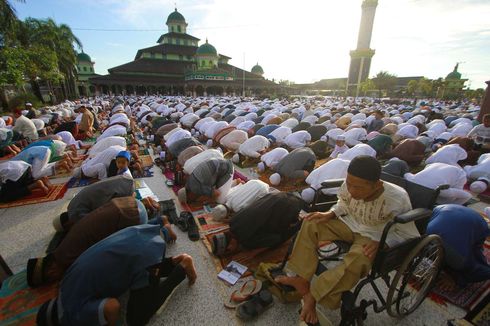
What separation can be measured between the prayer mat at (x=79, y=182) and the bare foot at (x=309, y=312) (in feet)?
16.1

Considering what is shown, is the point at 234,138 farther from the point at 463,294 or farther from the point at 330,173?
the point at 463,294

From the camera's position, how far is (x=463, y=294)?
90.7 inches

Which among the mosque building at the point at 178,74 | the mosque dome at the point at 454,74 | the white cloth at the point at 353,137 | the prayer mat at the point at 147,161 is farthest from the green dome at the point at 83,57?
the mosque dome at the point at 454,74

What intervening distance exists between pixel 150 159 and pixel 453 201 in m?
6.78

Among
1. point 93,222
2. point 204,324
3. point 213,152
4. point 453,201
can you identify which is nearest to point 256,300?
point 204,324

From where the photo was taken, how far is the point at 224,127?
780 centimetres

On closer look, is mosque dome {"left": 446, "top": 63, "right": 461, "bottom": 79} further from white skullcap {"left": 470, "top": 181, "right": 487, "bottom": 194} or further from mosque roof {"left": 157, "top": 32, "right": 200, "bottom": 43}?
white skullcap {"left": 470, "top": 181, "right": 487, "bottom": 194}

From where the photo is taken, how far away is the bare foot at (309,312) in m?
1.77

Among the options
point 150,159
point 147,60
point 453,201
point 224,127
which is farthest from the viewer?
point 147,60

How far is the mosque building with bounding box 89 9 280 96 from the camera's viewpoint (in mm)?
32031

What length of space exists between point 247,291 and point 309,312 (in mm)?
682

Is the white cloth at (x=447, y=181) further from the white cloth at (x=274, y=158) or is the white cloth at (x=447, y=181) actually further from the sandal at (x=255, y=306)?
the sandal at (x=255, y=306)

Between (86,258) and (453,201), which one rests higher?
(86,258)

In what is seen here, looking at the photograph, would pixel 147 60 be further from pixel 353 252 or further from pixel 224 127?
pixel 353 252
